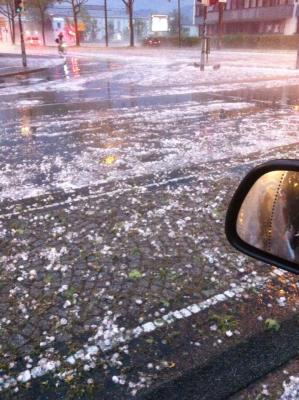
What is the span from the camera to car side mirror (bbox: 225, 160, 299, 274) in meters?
1.54

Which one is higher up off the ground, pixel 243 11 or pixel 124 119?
pixel 243 11

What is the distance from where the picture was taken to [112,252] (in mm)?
3822

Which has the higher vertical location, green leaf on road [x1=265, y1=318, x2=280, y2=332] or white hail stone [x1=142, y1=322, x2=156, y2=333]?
green leaf on road [x1=265, y1=318, x2=280, y2=332]

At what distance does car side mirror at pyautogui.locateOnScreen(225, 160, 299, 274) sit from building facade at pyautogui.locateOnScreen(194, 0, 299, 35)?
183ft

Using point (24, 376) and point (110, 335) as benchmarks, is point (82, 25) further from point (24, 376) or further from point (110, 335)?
point (24, 376)

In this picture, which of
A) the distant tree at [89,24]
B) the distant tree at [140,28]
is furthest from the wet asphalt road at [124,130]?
the distant tree at [140,28]

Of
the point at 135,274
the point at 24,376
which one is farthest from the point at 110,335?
the point at 135,274

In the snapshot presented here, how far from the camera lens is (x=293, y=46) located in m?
47.5

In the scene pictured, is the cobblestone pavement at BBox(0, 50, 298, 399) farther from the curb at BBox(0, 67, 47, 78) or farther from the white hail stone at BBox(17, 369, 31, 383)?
the curb at BBox(0, 67, 47, 78)

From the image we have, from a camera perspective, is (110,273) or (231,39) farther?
(231,39)

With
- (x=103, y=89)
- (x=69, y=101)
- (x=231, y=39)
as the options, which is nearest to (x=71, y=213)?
(x=69, y=101)

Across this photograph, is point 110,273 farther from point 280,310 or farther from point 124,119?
point 124,119

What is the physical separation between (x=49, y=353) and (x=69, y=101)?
11365mm

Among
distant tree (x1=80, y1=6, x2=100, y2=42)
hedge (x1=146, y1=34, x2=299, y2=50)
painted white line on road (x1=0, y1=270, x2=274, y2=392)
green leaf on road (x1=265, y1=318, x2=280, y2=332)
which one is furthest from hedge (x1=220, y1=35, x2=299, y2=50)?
distant tree (x1=80, y1=6, x2=100, y2=42)
